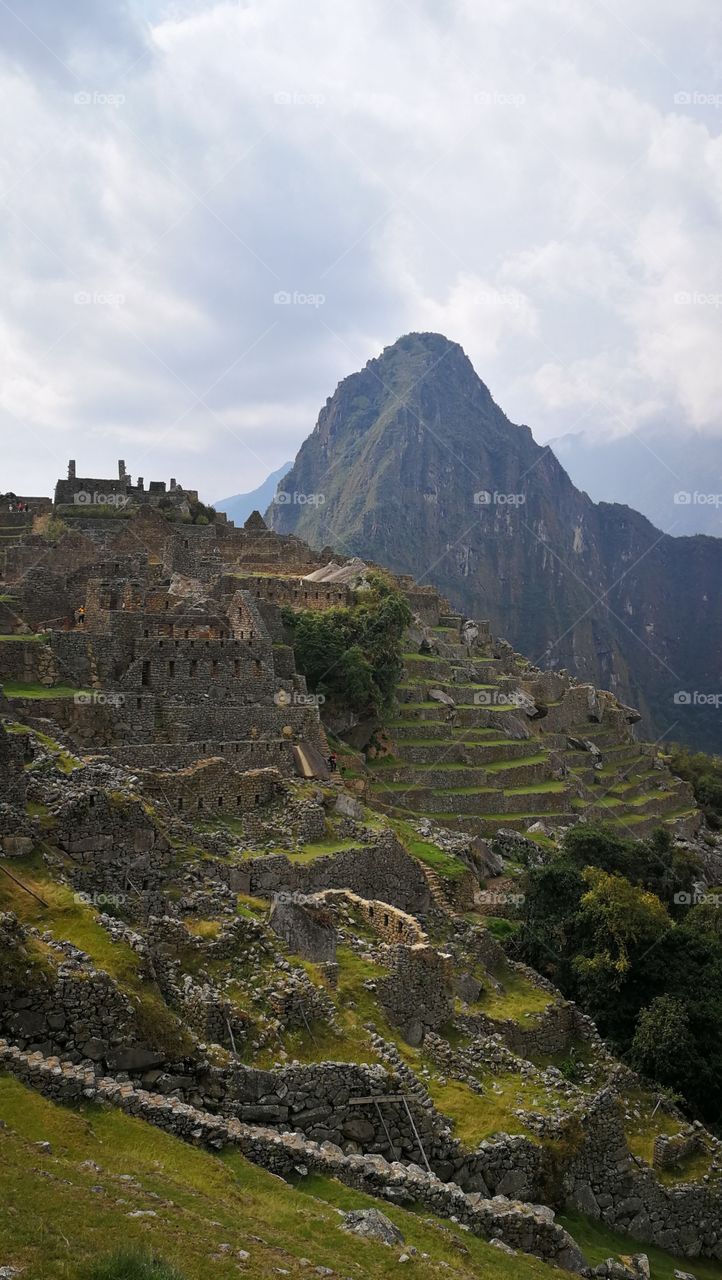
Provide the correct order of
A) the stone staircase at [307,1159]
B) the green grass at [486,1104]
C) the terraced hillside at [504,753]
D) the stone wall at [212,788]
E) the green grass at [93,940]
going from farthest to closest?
the terraced hillside at [504,753] → the stone wall at [212,788] → the green grass at [486,1104] → the green grass at [93,940] → the stone staircase at [307,1159]

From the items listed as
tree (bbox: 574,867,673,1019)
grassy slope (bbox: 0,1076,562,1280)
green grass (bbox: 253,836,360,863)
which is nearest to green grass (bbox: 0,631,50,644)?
green grass (bbox: 253,836,360,863)

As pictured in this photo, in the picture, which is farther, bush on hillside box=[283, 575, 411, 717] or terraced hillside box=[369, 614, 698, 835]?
terraced hillside box=[369, 614, 698, 835]

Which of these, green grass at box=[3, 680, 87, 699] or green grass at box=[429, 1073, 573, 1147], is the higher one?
green grass at box=[3, 680, 87, 699]

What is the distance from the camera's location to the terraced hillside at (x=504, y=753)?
31.8 metres

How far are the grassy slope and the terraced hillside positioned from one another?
1670 centimetres

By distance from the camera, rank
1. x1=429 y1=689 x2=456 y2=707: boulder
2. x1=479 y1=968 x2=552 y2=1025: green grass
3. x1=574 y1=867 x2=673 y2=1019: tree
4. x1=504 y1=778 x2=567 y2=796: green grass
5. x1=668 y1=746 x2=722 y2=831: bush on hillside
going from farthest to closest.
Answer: x1=668 y1=746 x2=722 y2=831: bush on hillside → x1=429 y1=689 x2=456 y2=707: boulder → x1=504 y1=778 x2=567 y2=796: green grass → x1=574 y1=867 x2=673 y2=1019: tree → x1=479 y1=968 x2=552 y2=1025: green grass

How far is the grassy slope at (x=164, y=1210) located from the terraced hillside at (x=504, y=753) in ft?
54.8

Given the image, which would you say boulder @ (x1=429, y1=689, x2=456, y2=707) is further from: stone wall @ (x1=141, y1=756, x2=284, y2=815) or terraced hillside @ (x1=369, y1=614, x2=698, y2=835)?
stone wall @ (x1=141, y1=756, x2=284, y2=815)

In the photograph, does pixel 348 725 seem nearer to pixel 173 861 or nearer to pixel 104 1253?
pixel 173 861

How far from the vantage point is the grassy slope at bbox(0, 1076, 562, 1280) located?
6.59 m

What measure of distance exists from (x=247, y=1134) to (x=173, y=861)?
532 centimetres

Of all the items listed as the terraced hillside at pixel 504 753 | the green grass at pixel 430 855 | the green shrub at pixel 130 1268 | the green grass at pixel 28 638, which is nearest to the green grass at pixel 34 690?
the green grass at pixel 28 638

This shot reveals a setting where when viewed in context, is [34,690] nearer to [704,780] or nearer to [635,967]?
[635,967]

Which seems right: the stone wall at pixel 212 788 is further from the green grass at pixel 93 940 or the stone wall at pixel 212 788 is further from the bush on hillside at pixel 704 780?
the bush on hillside at pixel 704 780
